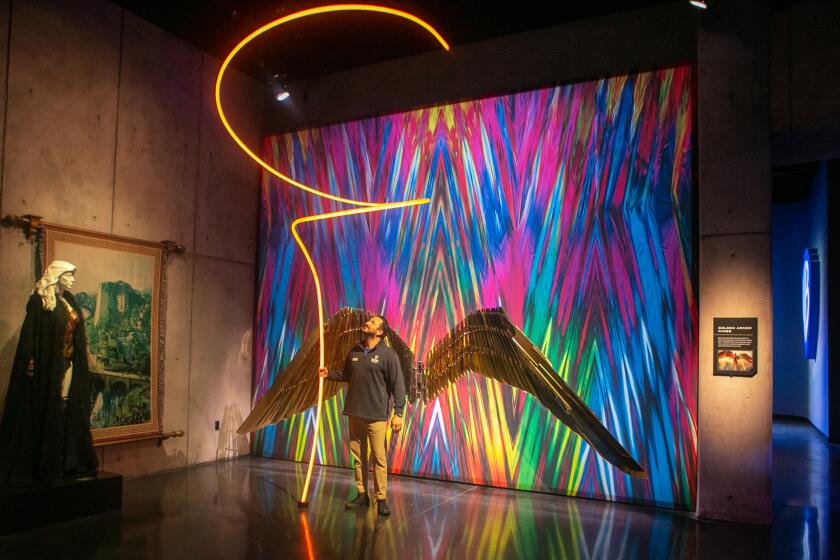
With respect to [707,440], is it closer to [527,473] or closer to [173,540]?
[527,473]

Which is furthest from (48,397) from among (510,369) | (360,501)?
(510,369)

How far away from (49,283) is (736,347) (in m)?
5.47

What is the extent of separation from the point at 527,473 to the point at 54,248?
4710 millimetres

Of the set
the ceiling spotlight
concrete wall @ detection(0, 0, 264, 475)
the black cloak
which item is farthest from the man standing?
the ceiling spotlight

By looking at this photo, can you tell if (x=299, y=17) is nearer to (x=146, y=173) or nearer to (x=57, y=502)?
(x=146, y=173)

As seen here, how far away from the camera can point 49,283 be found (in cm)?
471

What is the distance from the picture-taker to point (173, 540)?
4.14 m

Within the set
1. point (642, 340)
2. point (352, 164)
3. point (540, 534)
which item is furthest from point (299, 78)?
point (540, 534)

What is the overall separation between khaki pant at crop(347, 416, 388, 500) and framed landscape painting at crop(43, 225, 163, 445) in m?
2.31

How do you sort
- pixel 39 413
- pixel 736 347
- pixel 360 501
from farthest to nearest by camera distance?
pixel 360 501
pixel 736 347
pixel 39 413

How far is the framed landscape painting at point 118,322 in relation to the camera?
5445 millimetres

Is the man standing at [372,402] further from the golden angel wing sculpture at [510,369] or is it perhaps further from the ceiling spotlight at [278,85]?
the ceiling spotlight at [278,85]

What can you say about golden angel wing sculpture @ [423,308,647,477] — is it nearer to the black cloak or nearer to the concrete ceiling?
the concrete ceiling

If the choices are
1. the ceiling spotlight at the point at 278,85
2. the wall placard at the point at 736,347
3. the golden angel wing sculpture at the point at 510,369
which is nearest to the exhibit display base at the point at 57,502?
the golden angel wing sculpture at the point at 510,369
